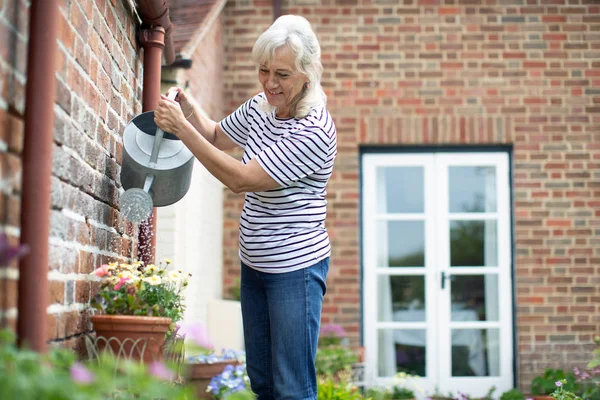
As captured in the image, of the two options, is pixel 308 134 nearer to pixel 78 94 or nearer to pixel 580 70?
pixel 78 94

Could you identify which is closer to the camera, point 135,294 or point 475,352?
point 135,294

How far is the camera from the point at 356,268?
6.05 m

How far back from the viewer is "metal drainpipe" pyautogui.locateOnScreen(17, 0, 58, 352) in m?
1.68

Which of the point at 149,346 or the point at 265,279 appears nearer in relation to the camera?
the point at 149,346

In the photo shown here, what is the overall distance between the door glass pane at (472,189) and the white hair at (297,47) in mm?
3887

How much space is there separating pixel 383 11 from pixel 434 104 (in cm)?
Answer: 84

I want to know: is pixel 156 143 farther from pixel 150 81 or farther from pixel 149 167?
pixel 150 81

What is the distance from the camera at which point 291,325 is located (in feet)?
7.60

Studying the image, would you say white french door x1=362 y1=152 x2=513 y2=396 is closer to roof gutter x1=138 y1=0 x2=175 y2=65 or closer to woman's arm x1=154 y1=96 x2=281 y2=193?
roof gutter x1=138 y1=0 x2=175 y2=65

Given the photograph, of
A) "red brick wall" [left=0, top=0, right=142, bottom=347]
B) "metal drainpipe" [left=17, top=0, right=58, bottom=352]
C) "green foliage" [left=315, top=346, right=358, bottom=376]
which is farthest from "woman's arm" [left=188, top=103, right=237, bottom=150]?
"green foliage" [left=315, top=346, right=358, bottom=376]

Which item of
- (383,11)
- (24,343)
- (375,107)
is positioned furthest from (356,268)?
(24,343)

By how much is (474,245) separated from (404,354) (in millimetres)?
1001

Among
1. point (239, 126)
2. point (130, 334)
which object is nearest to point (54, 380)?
point (130, 334)

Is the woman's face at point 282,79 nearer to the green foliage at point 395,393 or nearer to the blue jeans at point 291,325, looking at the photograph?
the blue jeans at point 291,325
